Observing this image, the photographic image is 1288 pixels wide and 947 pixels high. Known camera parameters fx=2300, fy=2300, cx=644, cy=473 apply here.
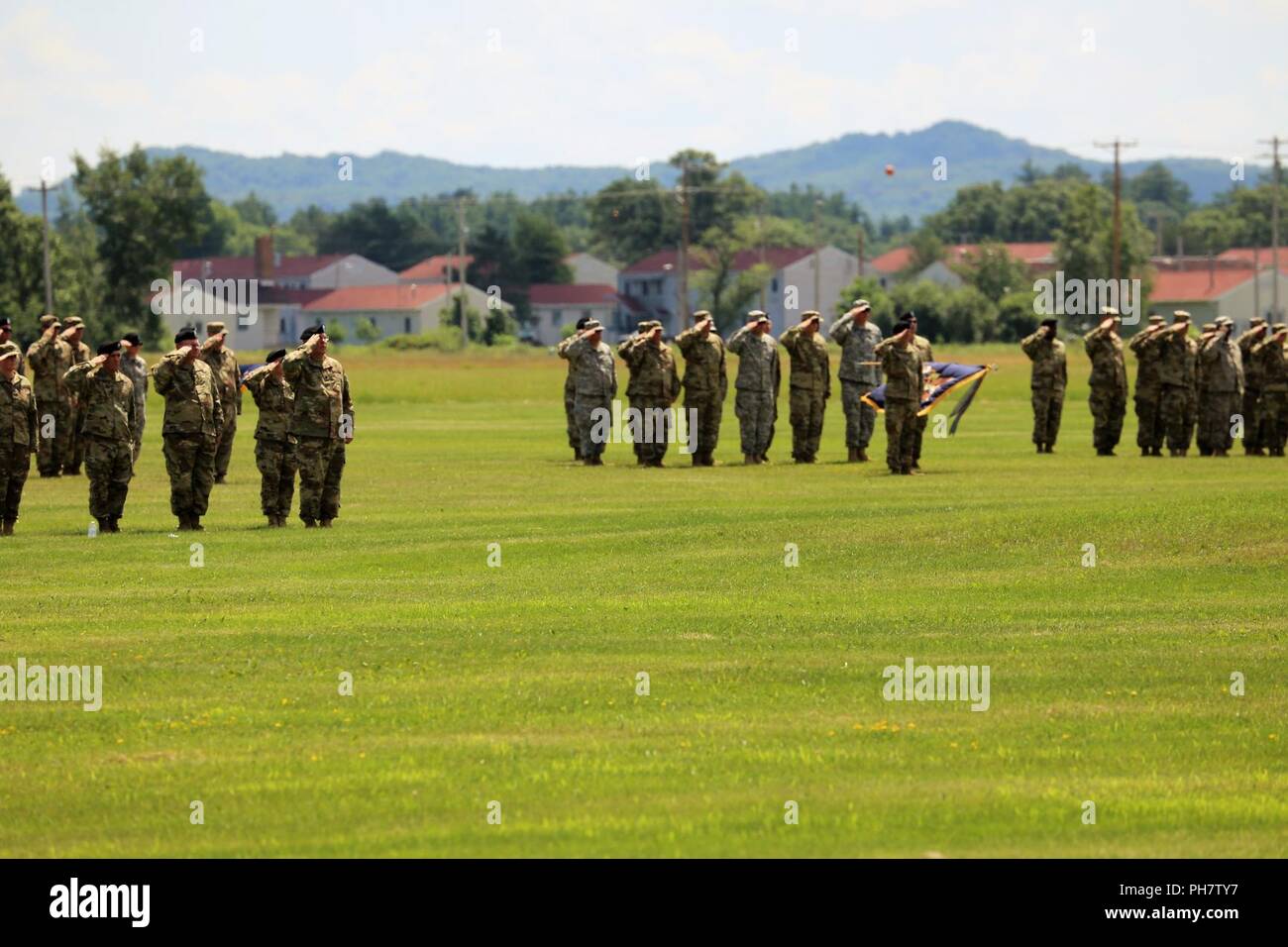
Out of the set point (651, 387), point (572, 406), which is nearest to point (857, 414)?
point (651, 387)

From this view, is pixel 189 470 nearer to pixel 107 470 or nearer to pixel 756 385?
pixel 107 470

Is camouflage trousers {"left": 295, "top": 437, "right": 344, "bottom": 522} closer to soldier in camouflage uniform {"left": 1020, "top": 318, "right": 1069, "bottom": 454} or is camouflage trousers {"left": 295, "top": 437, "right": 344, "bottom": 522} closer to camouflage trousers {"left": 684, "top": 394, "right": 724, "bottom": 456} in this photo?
camouflage trousers {"left": 684, "top": 394, "right": 724, "bottom": 456}

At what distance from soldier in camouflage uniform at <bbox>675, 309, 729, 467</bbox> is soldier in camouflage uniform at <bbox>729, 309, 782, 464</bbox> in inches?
12.9

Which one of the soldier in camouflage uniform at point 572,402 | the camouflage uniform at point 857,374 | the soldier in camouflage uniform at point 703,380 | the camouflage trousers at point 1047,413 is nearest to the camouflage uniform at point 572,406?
the soldier in camouflage uniform at point 572,402

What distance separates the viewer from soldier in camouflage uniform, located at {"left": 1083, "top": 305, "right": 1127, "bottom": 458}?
122 ft

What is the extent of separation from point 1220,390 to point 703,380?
851cm

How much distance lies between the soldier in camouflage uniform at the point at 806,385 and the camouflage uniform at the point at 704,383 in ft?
3.61

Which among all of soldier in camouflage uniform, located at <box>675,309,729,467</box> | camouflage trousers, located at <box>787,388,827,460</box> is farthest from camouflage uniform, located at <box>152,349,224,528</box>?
camouflage trousers, located at <box>787,388,827,460</box>

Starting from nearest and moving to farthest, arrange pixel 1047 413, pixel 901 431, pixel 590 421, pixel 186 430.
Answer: pixel 186 430 → pixel 901 431 → pixel 590 421 → pixel 1047 413

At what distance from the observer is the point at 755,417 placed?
3619 centimetres

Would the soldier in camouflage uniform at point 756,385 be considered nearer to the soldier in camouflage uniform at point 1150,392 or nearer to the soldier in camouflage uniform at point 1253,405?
the soldier in camouflage uniform at point 1150,392

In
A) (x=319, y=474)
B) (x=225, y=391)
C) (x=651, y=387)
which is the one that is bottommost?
(x=319, y=474)

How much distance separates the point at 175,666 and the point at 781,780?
5480 millimetres
